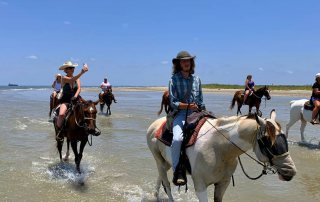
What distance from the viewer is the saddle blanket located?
5.19m

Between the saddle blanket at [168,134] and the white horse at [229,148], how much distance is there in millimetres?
54

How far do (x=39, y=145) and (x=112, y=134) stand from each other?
311cm

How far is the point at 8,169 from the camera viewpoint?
29.0 ft

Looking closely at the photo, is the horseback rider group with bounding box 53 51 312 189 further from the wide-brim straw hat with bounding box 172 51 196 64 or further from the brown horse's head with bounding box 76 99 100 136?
the brown horse's head with bounding box 76 99 100 136

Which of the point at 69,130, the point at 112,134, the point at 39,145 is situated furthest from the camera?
the point at 112,134

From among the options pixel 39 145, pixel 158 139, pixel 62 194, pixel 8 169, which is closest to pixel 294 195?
pixel 158 139

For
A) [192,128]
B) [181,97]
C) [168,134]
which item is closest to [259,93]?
[168,134]

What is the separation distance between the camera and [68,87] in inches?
366

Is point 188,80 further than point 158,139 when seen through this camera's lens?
No

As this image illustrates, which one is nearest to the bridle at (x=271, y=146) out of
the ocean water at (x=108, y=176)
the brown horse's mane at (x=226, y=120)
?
the brown horse's mane at (x=226, y=120)

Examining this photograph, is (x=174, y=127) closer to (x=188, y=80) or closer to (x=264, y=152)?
(x=188, y=80)

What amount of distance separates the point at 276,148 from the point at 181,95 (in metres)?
1.59

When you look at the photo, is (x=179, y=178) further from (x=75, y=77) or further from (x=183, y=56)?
(x=75, y=77)

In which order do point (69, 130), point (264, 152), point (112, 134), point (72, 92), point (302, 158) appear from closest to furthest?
point (264, 152) < point (69, 130) < point (72, 92) < point (302, 158) < point (112, 134)
